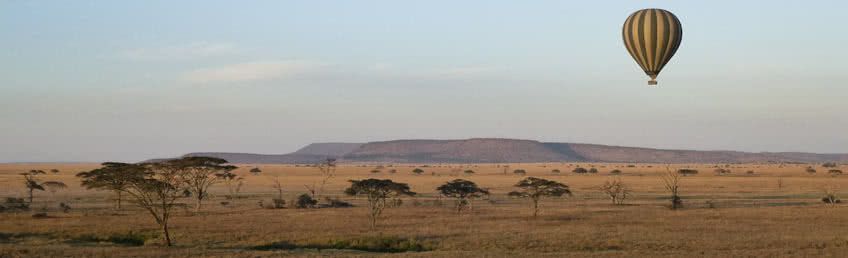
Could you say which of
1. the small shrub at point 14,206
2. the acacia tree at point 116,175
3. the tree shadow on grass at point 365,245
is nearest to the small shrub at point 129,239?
the acacia tree at point 116,175

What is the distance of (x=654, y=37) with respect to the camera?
148 feet

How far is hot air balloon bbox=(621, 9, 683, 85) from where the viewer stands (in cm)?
4506

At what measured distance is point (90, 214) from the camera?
1946 inches

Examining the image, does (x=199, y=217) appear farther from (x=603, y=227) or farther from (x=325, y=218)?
(x=603, y=227)

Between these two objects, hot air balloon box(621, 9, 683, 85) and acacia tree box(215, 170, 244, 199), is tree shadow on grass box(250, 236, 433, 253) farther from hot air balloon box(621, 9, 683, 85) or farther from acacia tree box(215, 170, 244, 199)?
acacia tree box(215, 170, 244, 199)

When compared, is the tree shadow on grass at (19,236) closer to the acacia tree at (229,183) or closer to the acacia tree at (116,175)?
the acacia tree at (116,175)

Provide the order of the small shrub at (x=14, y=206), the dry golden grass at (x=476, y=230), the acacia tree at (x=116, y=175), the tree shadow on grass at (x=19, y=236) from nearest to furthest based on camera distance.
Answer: the dry golden grass at (x=476, y=230)
the tree shadow on grass at (x=19, y=236)
the acacia tree at (x=116, y=175)
the small shrub at (x=14, y=206)

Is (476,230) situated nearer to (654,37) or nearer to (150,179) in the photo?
(654,37)

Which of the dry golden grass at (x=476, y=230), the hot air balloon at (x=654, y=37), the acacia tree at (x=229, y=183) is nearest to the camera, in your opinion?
the dry golden grass at (x=476, y=230)

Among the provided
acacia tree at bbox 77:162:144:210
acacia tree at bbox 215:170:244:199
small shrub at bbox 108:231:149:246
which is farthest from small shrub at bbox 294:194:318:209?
small shrub at bbox 108:231:149:246

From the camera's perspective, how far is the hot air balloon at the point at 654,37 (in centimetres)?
4506

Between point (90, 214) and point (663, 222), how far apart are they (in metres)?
30.4

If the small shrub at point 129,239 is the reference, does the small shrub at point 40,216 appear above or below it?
above

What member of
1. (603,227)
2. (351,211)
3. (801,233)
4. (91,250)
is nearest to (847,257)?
(801,233)
